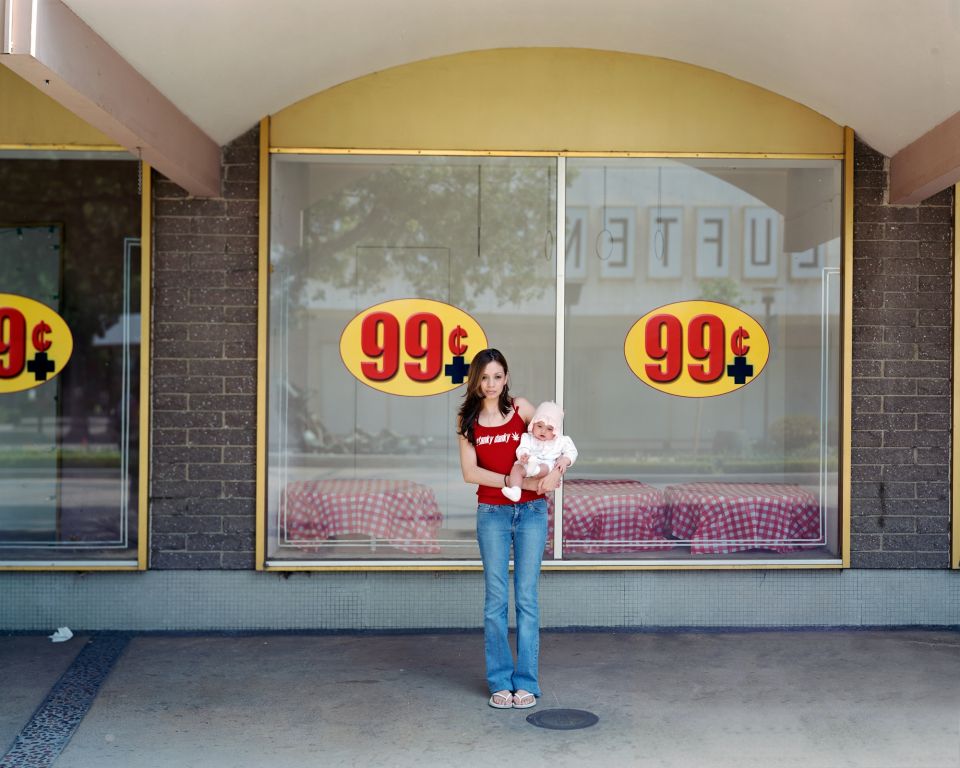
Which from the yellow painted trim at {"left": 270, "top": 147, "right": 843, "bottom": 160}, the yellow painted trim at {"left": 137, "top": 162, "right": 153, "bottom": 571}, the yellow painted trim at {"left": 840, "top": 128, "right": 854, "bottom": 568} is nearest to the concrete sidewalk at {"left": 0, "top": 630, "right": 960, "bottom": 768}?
the yellow painted trim at {"left": 840, "top": 128, "right": 854, "bottom": 568}

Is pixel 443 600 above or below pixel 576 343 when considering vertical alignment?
below

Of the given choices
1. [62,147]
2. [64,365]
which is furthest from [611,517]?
[62,147]

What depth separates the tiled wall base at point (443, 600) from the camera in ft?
20.9

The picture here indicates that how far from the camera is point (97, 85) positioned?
457 cm

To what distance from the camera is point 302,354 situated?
6.48m

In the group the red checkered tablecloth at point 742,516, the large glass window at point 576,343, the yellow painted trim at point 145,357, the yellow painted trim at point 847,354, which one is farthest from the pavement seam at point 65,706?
the yellow painted trim at point 847,354

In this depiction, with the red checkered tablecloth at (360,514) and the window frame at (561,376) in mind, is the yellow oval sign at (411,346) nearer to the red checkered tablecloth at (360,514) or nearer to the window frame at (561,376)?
the window frame at (561,376)

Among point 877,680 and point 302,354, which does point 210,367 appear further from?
point 877,680

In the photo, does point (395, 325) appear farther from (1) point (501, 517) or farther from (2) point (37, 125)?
(2) point (37, 125)

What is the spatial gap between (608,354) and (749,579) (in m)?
1.63

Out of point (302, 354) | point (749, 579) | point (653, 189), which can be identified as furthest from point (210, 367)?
point (749, 579)

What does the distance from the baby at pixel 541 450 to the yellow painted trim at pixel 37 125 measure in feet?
11.2

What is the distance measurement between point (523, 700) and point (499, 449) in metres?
1.17

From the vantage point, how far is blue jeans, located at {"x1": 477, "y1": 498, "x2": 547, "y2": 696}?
4.94 m
